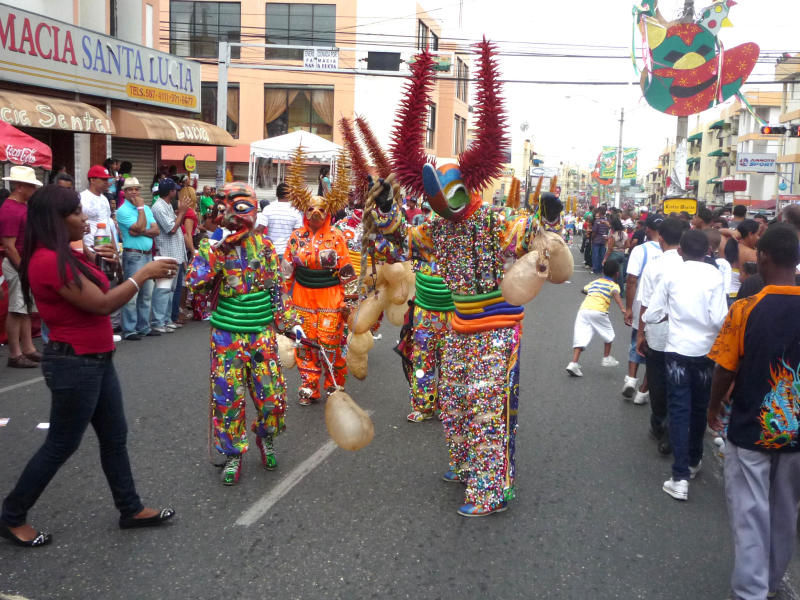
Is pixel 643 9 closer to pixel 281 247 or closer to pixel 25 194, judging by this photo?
pixel 281 247

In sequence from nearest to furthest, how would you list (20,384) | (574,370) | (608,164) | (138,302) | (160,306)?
1. (20,384)
2. (574,370)
3. (138,302)
4. (160,306)
5. (608,164)

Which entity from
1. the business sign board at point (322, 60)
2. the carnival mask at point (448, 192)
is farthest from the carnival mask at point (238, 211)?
the business sign board at point (322, 60)

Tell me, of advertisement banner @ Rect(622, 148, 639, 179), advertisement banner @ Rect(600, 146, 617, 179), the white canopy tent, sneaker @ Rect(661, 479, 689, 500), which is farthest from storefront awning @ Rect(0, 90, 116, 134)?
advertisement banner @ Rect(622, 148, 639, 179)

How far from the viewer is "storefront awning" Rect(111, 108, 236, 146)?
1546cm

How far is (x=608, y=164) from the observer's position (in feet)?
182

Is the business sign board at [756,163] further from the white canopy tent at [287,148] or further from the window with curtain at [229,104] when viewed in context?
the white canopy tent at [287,148]

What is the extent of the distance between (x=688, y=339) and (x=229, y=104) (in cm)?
3203

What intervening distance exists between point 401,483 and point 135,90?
549 inches

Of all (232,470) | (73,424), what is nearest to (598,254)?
(232,470)

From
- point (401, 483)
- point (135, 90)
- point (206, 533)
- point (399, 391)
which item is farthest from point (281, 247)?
point (135, 90)

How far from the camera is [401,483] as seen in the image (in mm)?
4926

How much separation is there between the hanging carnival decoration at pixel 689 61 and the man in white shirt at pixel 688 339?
10.6 meters

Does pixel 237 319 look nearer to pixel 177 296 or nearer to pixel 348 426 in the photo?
pixel 348 426

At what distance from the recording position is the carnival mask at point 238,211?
4.71 m
